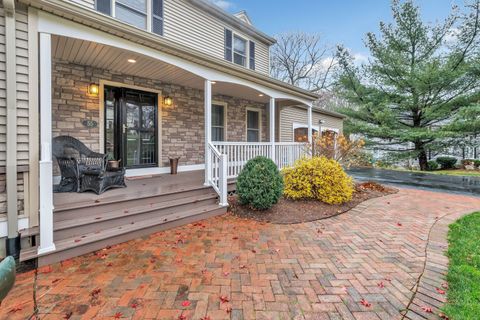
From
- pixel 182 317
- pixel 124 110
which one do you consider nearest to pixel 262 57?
pixel 124 110

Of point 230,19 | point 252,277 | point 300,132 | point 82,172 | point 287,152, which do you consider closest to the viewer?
point 252,277

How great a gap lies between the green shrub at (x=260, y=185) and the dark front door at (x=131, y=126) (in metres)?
3.04

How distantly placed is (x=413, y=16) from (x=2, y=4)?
17.3 m

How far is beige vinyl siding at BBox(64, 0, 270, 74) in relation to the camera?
735 centimetres

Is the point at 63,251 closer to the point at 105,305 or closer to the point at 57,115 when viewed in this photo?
the point at 105,305

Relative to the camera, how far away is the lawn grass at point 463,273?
6.81 feet

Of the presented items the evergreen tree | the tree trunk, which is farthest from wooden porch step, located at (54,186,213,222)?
the tree trunk

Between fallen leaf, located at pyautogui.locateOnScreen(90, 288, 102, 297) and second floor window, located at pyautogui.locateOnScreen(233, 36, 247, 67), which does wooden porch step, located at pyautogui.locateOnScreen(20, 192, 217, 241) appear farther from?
second floor window, located at pyautogui.locateOnScreen(233, 36, 247, 67)

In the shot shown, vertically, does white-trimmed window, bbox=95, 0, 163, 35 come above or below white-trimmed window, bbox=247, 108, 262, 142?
above

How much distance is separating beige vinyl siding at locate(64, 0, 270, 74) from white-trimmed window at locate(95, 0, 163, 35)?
0.77 ft

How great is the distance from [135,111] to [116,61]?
1.45m

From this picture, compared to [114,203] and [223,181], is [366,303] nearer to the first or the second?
[223,181]

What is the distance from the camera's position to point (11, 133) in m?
2.85

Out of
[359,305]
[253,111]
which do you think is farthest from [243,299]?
[253,111]
